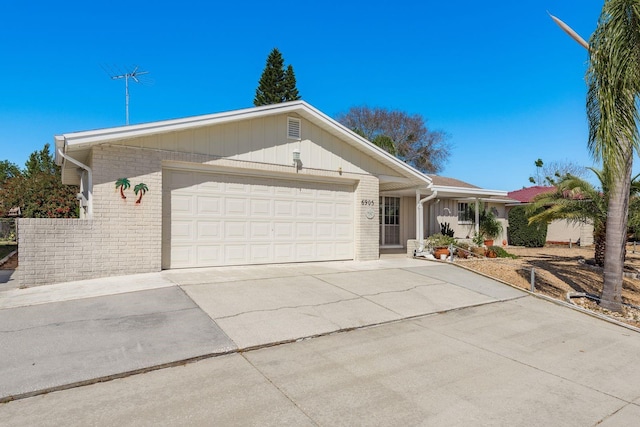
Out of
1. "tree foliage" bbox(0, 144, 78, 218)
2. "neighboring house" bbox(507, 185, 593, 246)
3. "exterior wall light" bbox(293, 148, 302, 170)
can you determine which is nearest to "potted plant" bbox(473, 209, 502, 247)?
"neighboring house" bbox(507, 185, 593, 246)

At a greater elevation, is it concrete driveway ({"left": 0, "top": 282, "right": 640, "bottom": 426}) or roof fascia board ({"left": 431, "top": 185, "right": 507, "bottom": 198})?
roof fascia board ({"left": 431, "top": 185, "right": 507, "bottom": 198})

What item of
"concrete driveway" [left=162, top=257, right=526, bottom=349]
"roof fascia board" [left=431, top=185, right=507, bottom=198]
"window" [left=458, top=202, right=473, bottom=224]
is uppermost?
"roof fascia board" [left=431, top=185, right=507, bottom=198]

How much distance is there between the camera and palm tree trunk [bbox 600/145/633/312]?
298 inches

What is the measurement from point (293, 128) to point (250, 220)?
9.10 feet

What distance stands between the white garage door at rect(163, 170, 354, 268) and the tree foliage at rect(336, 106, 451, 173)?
90.5 ft

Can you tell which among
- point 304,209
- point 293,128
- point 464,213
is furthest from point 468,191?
point 293,128

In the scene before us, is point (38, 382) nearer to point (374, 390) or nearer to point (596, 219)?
point (374, 390)

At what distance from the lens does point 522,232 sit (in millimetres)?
21141

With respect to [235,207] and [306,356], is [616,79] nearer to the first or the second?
[306,356]

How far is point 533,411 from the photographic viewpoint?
3.64 metres

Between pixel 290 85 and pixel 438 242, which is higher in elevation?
pixel 290 85

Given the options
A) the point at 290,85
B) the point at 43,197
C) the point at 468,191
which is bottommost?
the point at 43,197

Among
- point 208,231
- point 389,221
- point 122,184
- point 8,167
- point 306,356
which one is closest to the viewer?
point 306,356

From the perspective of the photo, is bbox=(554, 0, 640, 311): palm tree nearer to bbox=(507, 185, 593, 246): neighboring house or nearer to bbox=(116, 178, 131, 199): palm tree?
bbox=(116, 178, 131, 199): palm tree
